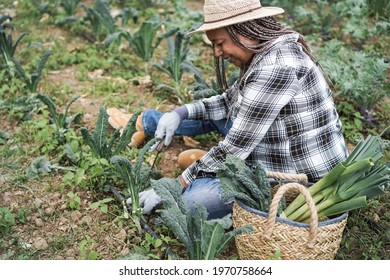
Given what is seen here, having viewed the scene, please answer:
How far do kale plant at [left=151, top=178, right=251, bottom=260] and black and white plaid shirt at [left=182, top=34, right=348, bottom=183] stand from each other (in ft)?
1.15

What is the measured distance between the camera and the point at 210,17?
284cm

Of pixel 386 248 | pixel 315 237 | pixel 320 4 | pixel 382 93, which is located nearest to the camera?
pixel 315 237

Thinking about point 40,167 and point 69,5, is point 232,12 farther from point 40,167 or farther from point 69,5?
point 69,5

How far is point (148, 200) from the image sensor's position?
3031 mm

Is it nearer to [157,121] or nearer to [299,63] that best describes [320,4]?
[157,121]

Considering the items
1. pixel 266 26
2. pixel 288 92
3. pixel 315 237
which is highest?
pixel 266 26

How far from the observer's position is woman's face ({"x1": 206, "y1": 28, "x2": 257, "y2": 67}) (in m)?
2.85

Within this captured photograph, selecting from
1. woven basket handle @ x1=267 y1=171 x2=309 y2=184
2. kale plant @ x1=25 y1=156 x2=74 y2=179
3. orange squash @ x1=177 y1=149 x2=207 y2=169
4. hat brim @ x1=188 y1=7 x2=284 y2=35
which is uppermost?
hat brim @ x1=188 y1=7 x2=284 y2=35

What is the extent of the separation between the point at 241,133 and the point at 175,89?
167cm

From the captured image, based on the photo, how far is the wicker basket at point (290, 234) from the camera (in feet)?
8.13

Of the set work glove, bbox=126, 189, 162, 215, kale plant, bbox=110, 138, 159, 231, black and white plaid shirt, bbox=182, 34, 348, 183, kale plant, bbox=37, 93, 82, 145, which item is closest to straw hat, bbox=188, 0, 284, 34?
black and white plaid shirt, bbox=182, 34, 348, 183

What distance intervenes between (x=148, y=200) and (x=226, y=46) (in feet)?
2.96

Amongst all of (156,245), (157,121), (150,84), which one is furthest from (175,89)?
(156,245)

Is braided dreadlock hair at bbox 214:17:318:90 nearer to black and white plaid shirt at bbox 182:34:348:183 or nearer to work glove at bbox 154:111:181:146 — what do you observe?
black and white plaid shirt at bbox 182:34:348:183
